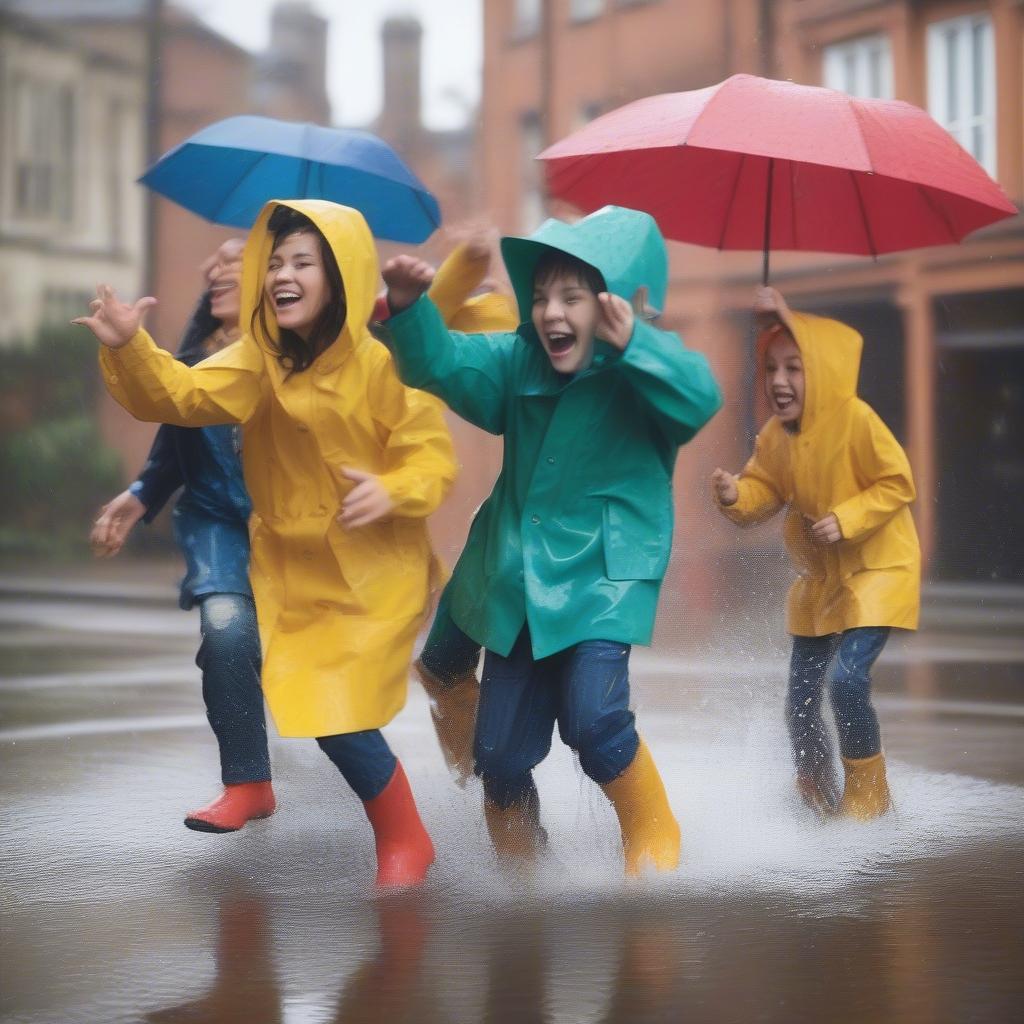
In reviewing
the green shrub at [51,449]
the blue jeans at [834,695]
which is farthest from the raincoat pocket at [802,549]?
the green shrub at [51,449]

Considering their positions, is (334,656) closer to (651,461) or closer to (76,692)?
(651,461)

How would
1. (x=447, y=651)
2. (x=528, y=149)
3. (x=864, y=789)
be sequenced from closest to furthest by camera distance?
(x=447, y=651) < (x=864, y=789) < (x=528, y=149)

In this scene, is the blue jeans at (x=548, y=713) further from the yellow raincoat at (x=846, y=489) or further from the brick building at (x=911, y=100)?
the brick building at (x=911, y=100)

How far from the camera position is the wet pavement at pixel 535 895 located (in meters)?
4.14

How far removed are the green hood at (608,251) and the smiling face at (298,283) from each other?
1.62 feet

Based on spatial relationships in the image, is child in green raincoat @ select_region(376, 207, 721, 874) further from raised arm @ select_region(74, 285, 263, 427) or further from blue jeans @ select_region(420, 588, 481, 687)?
raised arm @ select_region(74, 285, 263, 427)

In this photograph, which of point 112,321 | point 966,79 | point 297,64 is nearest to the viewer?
point 112,321

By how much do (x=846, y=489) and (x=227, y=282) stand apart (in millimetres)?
1960

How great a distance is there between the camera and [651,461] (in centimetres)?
525

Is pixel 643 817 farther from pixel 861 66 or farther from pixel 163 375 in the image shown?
pixel 861 66

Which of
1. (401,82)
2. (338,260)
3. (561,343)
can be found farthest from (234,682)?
(401,82)

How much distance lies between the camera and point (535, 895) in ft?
16.6

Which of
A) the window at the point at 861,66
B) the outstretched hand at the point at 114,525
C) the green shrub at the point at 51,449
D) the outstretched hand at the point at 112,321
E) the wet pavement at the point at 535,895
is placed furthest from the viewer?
the green shrub at the point at 51,449

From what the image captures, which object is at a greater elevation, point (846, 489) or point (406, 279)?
point (406, 279)
